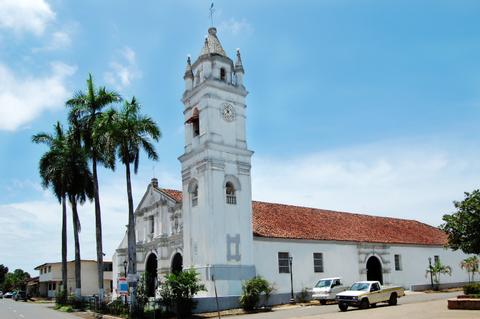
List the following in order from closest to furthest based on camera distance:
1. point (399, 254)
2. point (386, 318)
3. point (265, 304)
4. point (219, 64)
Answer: point (386, 318) → point (265, 304) → point (219, 64) → point (399, 254)

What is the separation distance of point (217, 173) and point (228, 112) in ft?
13.6

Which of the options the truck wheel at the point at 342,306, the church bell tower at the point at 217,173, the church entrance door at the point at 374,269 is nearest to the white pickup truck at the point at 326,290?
the church bell tower at the point at 217,173

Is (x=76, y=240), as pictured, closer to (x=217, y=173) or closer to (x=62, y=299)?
(x=62, y=299)

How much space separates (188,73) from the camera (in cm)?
3391

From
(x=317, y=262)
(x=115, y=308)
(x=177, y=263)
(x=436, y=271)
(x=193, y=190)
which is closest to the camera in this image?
(x=115, y=308)

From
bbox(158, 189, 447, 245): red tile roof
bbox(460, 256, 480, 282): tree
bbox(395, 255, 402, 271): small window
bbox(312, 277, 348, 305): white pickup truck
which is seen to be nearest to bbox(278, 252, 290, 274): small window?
bbox(158, 189, 447, 245): red tile roof


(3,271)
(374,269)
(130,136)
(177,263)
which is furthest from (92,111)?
(3,271)

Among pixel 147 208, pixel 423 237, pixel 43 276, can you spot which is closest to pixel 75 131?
pixel 147 208

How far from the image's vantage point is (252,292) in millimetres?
28297

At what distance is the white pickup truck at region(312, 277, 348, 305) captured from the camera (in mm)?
30234

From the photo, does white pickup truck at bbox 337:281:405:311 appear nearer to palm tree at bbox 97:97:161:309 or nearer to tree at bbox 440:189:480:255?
tree at bbox 440:189:480:255

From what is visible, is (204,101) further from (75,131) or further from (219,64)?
(75,131)

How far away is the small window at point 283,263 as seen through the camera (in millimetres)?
32625

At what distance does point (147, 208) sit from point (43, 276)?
4078 centimetres
